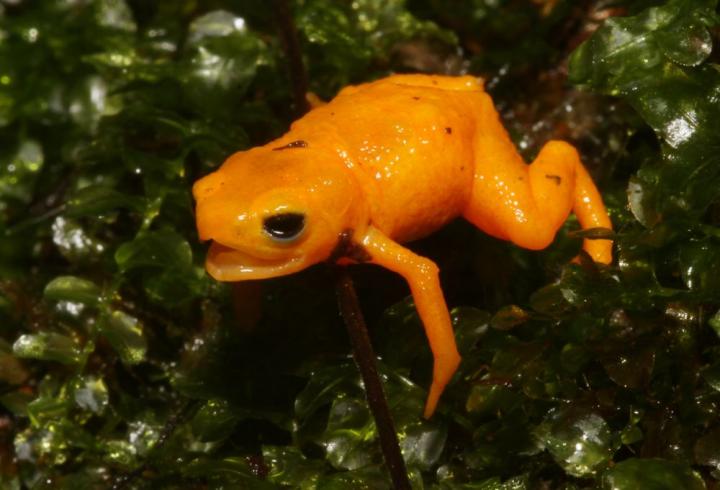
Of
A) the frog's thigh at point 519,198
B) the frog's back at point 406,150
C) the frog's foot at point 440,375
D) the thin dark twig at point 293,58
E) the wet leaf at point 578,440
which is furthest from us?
the thin dark twig at point 293,58

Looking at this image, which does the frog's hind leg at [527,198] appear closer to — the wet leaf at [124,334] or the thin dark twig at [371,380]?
the thin dark twig at [371,380]

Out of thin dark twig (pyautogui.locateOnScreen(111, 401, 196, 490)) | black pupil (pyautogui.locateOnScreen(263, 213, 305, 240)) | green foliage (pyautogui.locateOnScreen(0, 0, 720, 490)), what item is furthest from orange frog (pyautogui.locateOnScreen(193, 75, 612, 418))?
thin dark twig (pyautogui.locateOnScreen(111, 401, 196, 490))

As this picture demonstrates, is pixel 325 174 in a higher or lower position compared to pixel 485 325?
higher

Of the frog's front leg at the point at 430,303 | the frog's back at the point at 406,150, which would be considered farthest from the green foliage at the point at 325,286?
the frog's back at the point at 406,150

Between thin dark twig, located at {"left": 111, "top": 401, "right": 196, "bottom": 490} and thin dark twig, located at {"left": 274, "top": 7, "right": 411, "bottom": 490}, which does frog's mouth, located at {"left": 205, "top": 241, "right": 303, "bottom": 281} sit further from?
thin dark twig, located at {"left": 111, "top": 401, "right": 196, "bottom": 490}

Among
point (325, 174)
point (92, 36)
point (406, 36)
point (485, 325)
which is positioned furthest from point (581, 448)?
point (92, 36)

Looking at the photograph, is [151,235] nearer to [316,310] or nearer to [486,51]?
[316,310]

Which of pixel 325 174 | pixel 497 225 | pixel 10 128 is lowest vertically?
pixel 10 128
